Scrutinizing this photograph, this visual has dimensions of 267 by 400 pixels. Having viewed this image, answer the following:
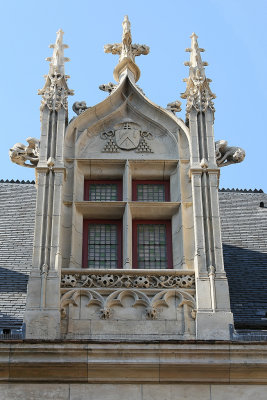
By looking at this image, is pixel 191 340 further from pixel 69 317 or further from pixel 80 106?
pixel 80 106

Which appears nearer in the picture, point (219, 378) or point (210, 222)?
point (219, 378)

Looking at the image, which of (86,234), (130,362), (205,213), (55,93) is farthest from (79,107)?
(130,362)

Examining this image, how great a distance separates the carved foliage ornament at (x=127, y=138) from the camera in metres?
17.0

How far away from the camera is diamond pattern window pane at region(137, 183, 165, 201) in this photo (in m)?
16.7

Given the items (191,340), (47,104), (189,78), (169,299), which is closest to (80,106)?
(47,104)

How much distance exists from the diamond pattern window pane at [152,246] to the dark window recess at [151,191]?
1.92 feet

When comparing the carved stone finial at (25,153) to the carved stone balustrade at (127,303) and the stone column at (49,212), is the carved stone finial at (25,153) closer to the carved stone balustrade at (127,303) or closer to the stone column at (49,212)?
the stone column at (49,212)

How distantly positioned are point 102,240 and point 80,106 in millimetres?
2944

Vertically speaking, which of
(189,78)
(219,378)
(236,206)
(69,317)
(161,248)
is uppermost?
(189,78)

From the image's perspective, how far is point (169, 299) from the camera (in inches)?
572

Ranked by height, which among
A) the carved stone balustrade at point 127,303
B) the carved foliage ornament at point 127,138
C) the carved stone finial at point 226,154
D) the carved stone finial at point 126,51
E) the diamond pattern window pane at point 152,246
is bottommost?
the carved stone balustrade at point 127,303

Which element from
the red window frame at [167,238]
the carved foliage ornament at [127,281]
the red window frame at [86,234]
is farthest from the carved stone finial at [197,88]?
the carved foliage ornament at [127,281]

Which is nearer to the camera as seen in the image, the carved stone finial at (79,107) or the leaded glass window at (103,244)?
the leaded glass window at (103,244)

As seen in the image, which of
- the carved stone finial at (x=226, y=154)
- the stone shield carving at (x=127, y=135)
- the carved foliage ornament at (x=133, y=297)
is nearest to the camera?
the carved foliage ornament at (x=133, y=297)
